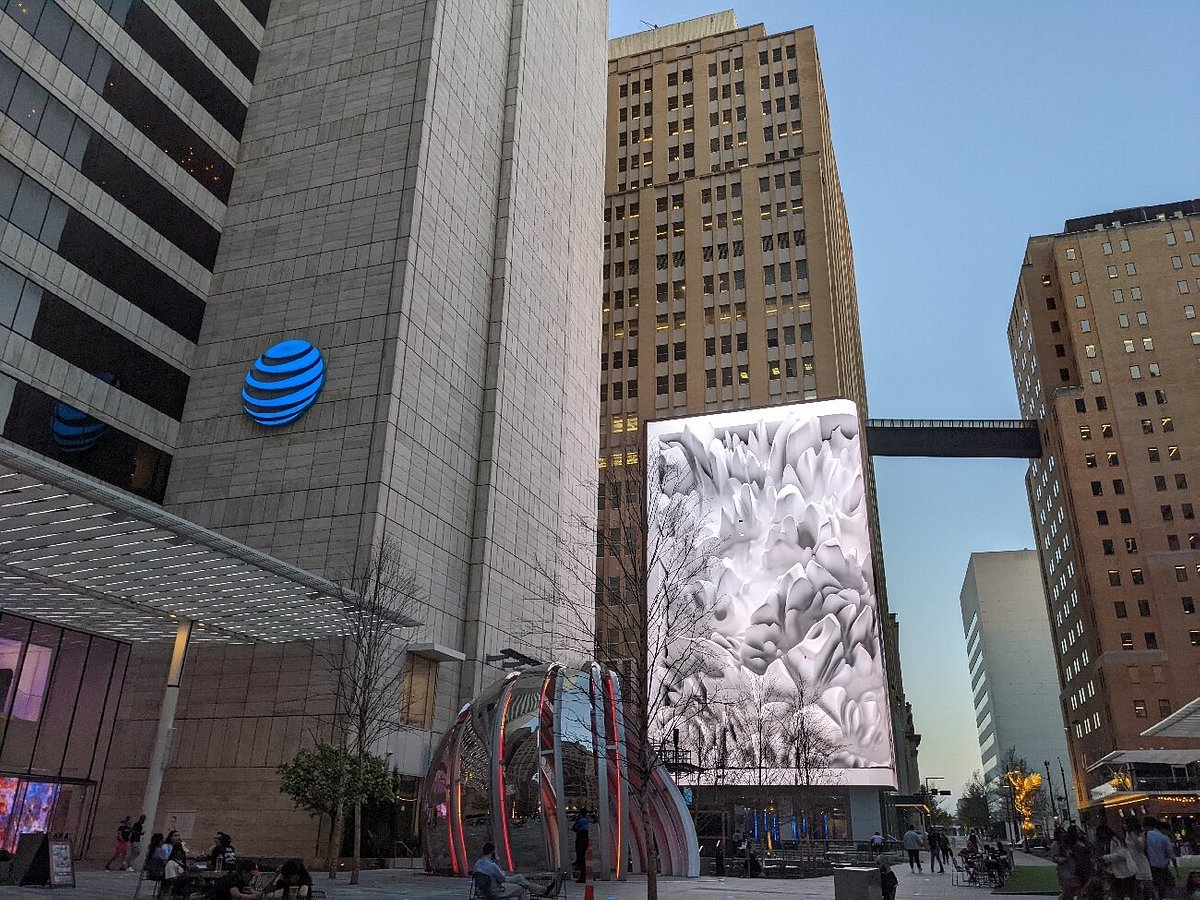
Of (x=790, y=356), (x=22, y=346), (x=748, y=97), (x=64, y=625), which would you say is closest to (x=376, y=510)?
(x=64, y=625)

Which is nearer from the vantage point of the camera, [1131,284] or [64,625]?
[64,625]

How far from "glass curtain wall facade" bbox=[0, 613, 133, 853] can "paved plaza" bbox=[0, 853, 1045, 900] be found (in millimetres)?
5162

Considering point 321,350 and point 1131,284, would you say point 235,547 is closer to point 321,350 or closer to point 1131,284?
point 321,350

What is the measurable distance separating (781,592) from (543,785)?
51651 mm

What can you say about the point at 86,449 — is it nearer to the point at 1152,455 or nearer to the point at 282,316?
the point at 282,316

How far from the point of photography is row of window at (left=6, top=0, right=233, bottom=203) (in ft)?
125

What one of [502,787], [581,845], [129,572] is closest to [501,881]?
[581,845]

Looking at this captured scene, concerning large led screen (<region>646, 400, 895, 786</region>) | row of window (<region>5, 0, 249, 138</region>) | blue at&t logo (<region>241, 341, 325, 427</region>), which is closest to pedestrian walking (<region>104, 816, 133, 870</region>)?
blue at&t logo (<region>241, 341, 325, 427</region>)

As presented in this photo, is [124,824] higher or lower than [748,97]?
lower

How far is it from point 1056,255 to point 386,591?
120 metres

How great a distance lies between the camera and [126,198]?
39.9 metres

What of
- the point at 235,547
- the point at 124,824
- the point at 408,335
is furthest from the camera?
the point at 408,335

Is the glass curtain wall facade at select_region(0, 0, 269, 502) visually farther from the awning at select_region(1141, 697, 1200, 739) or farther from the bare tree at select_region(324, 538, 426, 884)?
the awning at select_region(1141, 697, 1200, 739)

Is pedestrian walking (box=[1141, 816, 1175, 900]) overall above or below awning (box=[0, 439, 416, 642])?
below
